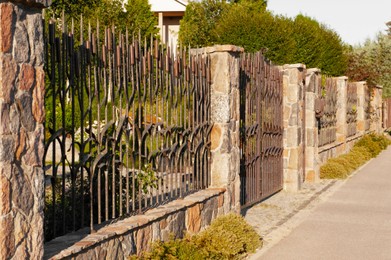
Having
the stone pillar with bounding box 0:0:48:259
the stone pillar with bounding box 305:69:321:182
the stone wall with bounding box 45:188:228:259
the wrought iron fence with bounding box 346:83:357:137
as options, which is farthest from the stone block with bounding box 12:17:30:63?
the wrought iron fence with bounding box 346:83:357:137

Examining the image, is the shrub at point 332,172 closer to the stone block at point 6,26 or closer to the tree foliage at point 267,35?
the tree foliage at point 267,35

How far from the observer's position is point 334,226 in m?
8.55

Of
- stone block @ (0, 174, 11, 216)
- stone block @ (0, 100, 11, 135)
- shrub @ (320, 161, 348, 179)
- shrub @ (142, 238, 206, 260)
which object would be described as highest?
stone block @ (0, 100, 11, 135)

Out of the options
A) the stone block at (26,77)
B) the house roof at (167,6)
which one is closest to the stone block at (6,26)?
the stone block at (26,77)

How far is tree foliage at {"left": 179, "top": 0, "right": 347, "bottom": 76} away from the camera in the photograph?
24.2 meters

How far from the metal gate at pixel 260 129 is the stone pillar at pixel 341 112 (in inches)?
267

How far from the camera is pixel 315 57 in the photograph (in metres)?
27.1

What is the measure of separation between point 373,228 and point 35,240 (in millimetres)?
5941

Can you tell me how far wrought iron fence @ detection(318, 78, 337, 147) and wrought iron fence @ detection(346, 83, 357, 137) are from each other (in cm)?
168

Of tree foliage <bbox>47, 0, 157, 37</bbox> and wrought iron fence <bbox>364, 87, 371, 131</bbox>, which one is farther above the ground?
tree foliage <bbox>47, 0, 157, 37</bbox>

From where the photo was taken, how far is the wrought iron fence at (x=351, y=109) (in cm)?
1917

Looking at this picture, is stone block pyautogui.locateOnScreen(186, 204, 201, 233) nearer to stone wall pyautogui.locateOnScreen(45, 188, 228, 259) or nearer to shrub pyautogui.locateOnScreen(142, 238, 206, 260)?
stone wall pyautogui.locateOnScreen(45, 188, 228, 259)

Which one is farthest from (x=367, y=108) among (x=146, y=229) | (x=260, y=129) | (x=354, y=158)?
(x=146, y=229)

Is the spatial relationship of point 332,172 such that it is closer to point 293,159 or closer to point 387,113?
point 293,159
